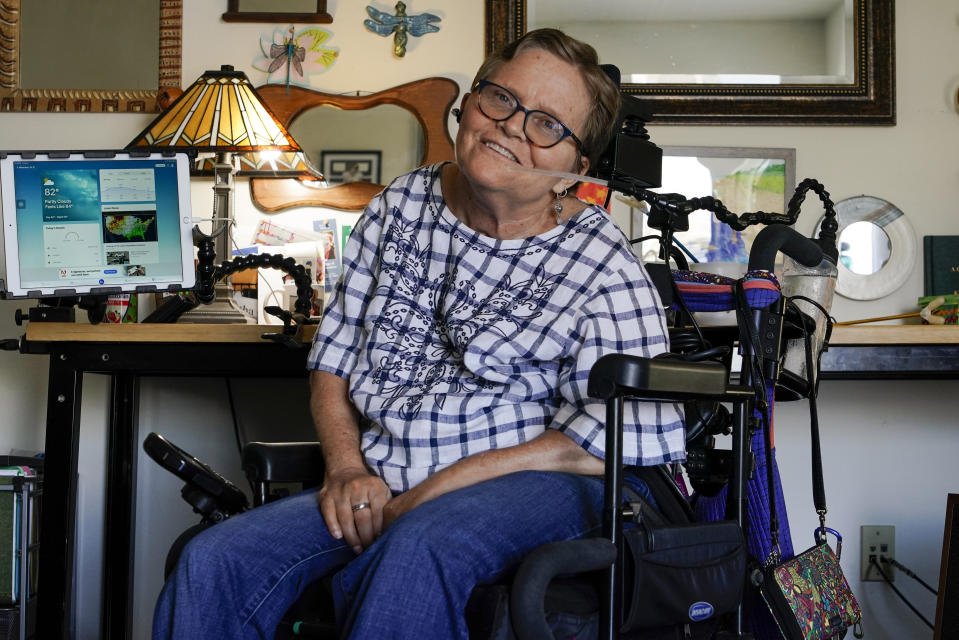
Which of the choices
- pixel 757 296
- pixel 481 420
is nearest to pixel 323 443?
pixel 481 420

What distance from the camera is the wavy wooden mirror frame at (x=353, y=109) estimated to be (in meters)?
2.21

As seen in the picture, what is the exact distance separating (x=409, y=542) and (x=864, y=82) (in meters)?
1.67

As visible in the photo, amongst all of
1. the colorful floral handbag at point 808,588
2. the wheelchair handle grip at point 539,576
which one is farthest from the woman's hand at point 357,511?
the colorful floral handbag at point 808,588

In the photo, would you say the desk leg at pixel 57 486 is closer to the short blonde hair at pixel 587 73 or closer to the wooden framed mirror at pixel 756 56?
the short blonde hair at pixel 587 73

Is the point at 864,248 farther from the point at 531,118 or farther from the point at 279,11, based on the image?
the point at 279,11

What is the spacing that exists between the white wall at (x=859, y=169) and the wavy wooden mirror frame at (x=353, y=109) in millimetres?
30

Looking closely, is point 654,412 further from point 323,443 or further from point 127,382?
point 127,382

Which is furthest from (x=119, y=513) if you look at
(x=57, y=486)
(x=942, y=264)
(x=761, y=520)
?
(x=942, y=264)

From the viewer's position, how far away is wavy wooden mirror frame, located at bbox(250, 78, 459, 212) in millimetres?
2209

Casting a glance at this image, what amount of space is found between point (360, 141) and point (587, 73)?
1003 millimetres

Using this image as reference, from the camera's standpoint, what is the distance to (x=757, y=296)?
1.21m

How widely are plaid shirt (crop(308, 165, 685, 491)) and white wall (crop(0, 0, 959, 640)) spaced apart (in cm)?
94

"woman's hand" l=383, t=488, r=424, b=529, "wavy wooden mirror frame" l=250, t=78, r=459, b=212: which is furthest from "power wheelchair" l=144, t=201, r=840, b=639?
"wavy wooden mirror frame" l=250, t=78, r=459, b=212

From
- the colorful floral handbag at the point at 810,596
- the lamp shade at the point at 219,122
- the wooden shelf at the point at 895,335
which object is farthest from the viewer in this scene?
the lamp shade at the point at 219,122
